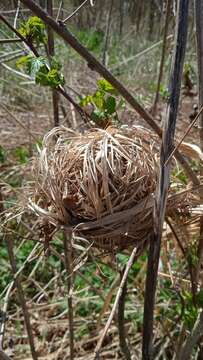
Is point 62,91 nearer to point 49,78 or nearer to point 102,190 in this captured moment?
point 49,78

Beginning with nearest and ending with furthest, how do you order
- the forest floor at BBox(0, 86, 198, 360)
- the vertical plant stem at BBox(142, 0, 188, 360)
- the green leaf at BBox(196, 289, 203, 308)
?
the vertical plant stem at BBox(142, 0, 188, 360)
the green leaf at BBox(196, 289, 203, 308)
the forest floor at BBox(0, 86, 198, 360)

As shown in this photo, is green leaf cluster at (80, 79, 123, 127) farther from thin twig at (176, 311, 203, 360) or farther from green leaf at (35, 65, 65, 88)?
thin twig at (176, 311, 203, 360)

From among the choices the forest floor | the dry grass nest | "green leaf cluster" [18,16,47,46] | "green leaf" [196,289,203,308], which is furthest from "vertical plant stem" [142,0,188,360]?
the forest floor

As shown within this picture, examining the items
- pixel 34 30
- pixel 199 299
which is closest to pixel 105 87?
pixel 34 30

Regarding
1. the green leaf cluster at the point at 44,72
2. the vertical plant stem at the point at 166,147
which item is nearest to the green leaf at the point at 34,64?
the green leaf cluster at the point at 44,72

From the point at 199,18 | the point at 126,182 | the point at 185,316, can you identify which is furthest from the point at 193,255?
the point at 199,18

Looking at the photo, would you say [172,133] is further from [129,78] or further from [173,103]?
[129,78]
